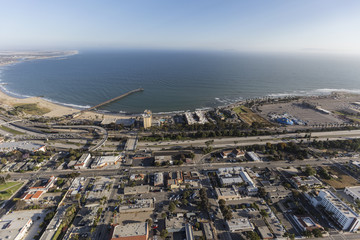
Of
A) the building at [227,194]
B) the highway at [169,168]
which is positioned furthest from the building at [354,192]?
the building at [227,194]

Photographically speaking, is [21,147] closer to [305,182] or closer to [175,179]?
[175,179]

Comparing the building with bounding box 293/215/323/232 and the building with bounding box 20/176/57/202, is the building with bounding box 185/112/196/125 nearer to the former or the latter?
the building with bounding box 293/215/323/232

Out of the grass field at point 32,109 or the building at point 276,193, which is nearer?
the building at point 276,193

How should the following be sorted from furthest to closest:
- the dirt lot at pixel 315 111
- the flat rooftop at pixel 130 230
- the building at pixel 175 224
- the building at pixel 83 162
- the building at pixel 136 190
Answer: the dirt lot at pixel 315 111
the building at pixel 83 162
the building at pixel 136 190
the building at pixel 175 224
the flat rooftop at pixel 130 230

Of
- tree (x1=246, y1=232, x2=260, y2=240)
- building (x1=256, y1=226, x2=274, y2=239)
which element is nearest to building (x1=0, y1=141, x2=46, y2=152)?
tree (x1=246, y1=232, x2=260, y2=240)

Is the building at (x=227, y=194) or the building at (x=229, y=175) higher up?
the building at (x=229, y=175)

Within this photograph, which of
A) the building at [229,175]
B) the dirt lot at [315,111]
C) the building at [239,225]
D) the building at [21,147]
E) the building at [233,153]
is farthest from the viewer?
the dirt lot at [315,111]

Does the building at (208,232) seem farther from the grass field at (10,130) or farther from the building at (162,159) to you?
the grass field at (10,130)
